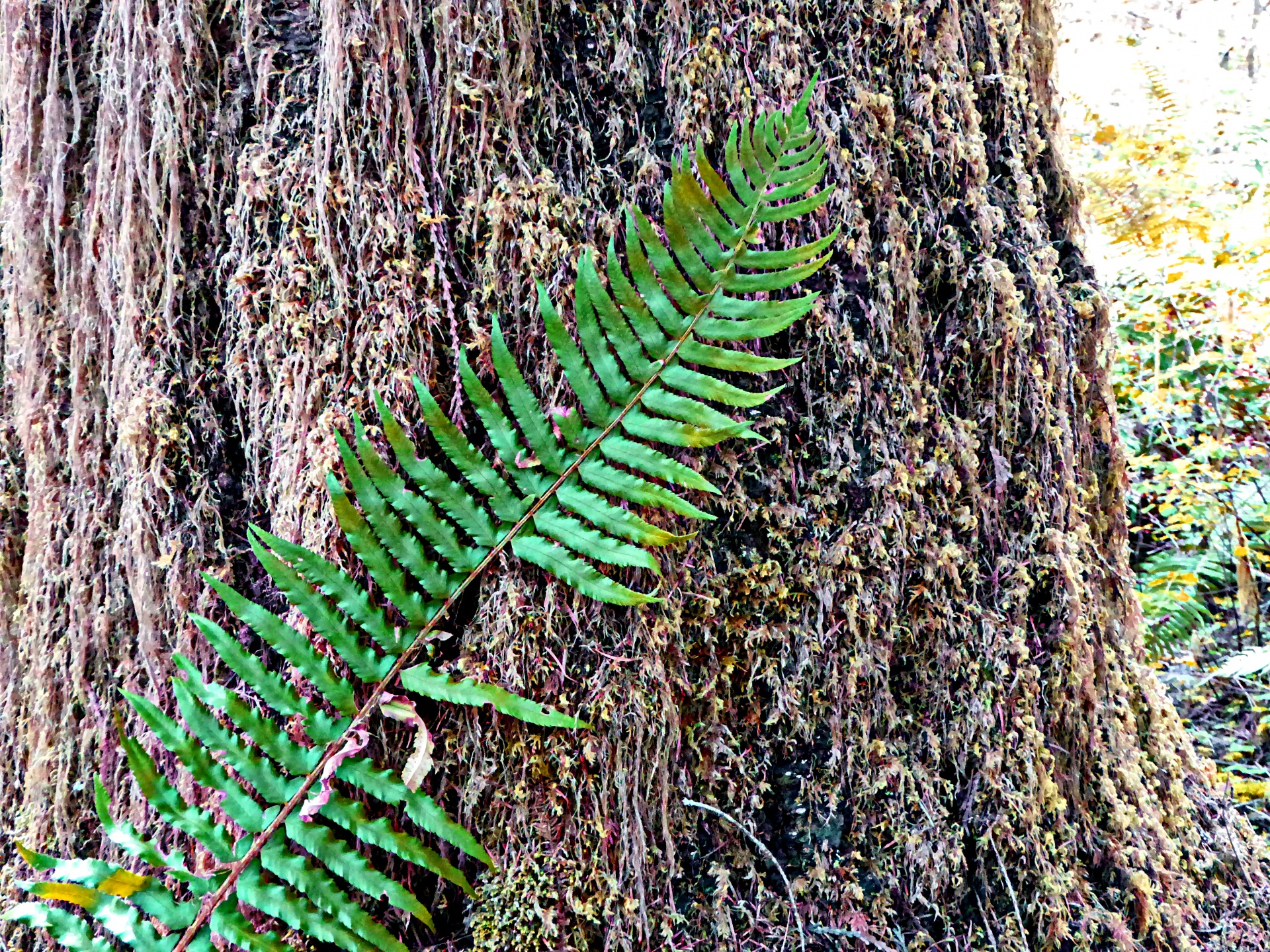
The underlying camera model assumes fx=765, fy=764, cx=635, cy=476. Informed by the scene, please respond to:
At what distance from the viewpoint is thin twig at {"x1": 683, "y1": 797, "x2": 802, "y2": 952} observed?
144cm

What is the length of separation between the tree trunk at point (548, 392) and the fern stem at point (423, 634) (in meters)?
0.07

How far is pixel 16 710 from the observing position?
5.48 feet

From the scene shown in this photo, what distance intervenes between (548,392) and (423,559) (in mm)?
379

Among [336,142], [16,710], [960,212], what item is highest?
[336,142]

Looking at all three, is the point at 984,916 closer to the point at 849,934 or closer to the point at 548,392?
the point at 849,934

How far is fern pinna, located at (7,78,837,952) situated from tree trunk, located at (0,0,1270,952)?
9cm

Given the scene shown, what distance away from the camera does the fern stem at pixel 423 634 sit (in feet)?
4.08

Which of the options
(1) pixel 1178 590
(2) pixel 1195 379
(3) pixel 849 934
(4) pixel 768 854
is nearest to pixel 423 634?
(4) pixel 768 854

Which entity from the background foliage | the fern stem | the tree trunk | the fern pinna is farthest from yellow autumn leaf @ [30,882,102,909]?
the background foliage

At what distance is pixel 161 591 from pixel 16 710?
53 cm

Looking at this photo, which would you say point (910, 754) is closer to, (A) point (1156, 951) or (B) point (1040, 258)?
(A) point (1156, 951)

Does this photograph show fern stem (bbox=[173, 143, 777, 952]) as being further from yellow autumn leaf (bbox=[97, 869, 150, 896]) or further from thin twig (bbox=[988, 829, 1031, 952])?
thin twig (bbox=[988, 829, 1031, 952])

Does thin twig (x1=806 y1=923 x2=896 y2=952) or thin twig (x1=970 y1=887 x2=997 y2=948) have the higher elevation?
thin twig (x1=806 y1=923 x2=896 y2=952)

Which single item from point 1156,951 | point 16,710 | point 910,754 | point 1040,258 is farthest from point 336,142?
point 1156,951
